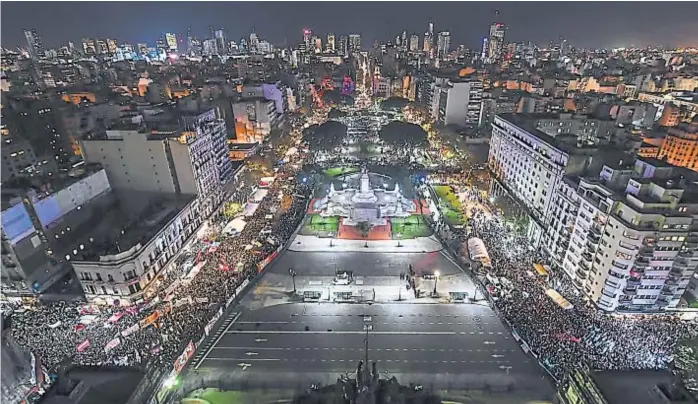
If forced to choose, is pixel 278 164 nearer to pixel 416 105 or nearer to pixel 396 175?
pixel 396 175

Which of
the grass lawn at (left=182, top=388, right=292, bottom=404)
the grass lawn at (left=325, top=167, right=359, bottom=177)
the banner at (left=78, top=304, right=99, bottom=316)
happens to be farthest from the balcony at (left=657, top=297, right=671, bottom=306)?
the banner at (left=78, top=304, right=99, bottom=316)

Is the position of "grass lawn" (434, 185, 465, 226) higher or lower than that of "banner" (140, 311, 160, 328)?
lower

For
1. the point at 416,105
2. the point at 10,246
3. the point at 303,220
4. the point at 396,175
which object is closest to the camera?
the point at 10,246

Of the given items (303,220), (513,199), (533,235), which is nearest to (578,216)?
(533,235)

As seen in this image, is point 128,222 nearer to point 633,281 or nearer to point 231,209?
point 231,209

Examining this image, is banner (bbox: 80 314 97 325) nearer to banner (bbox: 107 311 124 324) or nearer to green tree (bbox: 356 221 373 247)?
banner (bbox: 107 311 124 324)

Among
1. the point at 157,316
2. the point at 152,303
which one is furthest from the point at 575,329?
the point at 152,303
